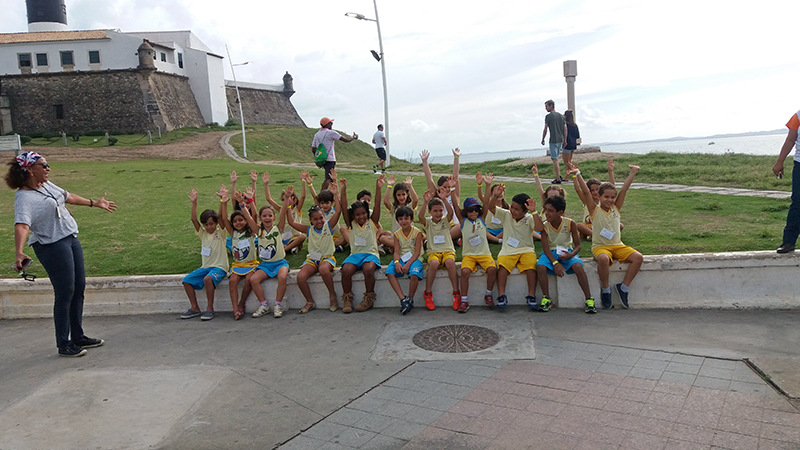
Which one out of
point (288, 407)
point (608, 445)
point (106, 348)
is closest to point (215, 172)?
point (106, 348)

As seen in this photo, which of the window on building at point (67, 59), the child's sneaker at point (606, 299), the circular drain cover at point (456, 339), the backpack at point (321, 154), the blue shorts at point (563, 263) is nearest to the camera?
the circular drain cover at point (456, 339)

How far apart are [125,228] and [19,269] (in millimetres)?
5528

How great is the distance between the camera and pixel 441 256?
6.80m

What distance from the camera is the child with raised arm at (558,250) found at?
621 centimetres

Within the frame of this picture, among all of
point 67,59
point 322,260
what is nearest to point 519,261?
point 322,260

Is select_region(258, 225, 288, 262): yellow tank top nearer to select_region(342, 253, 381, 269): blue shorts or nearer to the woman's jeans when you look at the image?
select_region(342, 253, 381, 269): blue shorts

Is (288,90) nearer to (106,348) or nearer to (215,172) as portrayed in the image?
(215,172)

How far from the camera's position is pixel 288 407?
13.9 ft

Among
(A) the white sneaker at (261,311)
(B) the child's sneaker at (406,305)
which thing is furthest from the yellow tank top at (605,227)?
(A) the white sneaker at (261,311)

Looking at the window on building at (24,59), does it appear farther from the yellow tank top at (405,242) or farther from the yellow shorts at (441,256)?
the yellow shorts at (441,256)

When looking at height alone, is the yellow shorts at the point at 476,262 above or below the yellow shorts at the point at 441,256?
below

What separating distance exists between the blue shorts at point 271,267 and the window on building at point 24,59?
51.7 m

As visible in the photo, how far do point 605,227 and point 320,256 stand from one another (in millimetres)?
3370

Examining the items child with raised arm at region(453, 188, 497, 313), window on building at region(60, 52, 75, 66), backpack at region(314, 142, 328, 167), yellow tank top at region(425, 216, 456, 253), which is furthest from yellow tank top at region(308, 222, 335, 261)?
window on building at region(60, 52, 75, 66)
